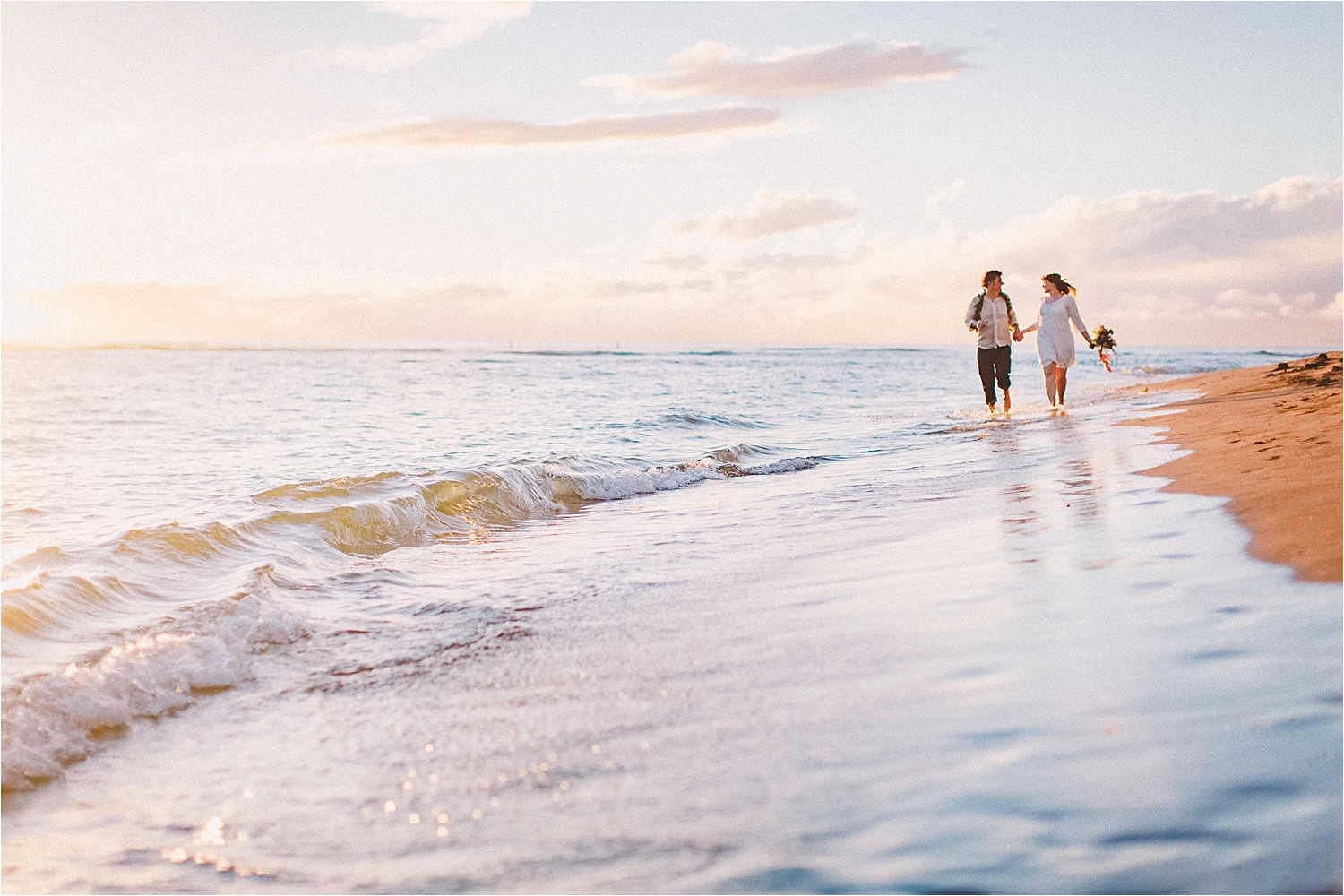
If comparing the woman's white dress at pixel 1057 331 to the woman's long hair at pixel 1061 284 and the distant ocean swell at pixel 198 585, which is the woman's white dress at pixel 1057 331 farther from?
the distant ocean swell at pixel 198 585

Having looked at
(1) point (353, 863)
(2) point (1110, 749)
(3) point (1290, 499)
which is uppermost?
(3) point (1290, 499)

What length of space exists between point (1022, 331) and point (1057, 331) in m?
0.67

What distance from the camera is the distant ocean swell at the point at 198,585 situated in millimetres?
3758

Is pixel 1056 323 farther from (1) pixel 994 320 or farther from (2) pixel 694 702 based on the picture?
(2) pixel 694 702

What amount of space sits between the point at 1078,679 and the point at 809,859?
1.27 m

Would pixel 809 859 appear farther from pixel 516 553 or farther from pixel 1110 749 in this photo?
pixel 516 553

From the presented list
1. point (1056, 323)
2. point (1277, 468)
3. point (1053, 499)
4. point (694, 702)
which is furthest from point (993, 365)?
point (694, 702)

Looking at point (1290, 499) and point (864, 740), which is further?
point (1290, 499)

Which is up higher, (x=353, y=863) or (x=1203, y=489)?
(x=1203, y=489)

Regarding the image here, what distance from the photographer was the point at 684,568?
223 inches

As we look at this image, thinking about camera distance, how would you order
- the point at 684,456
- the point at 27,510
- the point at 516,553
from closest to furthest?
the point at 516,553
the point at 27,510
the point at 684,456

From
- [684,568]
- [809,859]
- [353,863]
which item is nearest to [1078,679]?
[809,859]

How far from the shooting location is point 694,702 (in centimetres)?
326

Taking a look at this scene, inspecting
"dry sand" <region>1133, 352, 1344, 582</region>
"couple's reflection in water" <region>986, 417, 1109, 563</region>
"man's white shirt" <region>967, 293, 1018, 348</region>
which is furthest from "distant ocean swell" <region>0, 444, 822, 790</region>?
"man's white shirt" <region>967, 293, 1018, 348</region>
